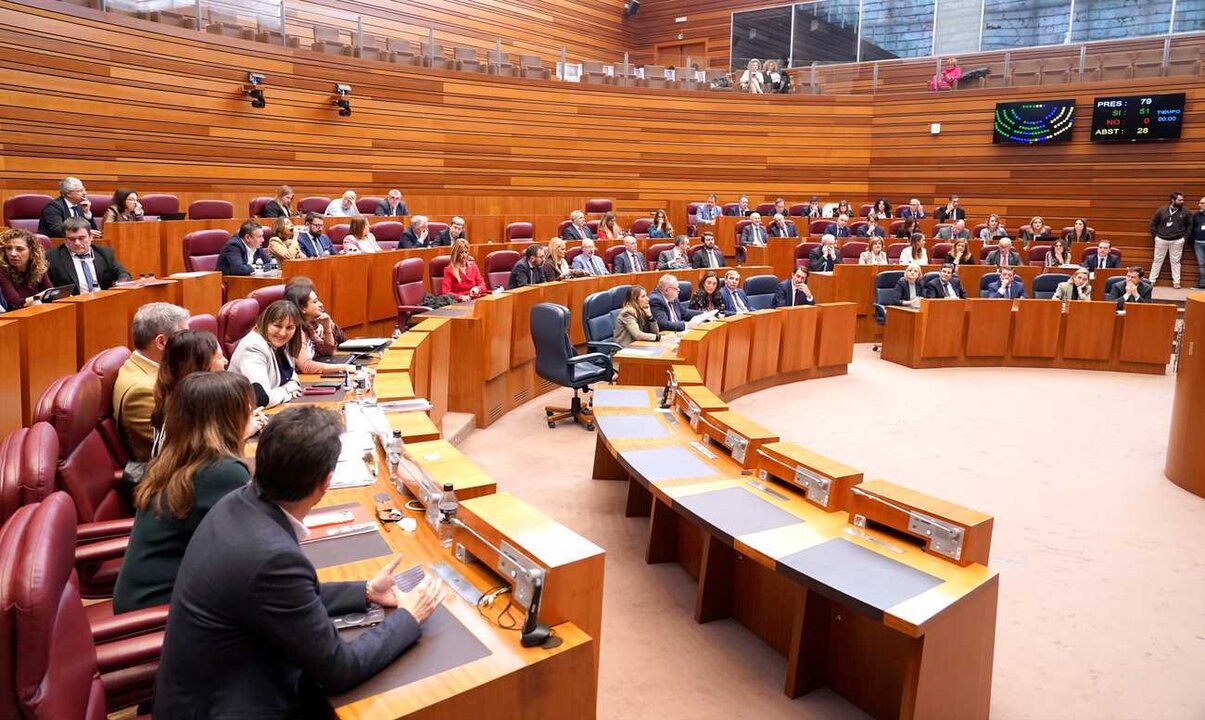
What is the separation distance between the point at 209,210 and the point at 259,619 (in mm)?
8134

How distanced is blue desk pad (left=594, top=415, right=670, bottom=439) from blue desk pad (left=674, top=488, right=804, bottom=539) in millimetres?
796

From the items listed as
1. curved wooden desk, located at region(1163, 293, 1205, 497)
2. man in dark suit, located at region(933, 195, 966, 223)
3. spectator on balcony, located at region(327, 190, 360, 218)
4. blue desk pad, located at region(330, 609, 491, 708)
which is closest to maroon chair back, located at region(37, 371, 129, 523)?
blue desk pad, located at region(330, 609, 491, 708)

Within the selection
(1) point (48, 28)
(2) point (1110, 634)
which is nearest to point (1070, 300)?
(2) point (1110, 634)

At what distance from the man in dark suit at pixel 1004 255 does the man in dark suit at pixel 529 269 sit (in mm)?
6267

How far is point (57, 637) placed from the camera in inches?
58.6

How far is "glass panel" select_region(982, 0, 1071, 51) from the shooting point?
14586 mm

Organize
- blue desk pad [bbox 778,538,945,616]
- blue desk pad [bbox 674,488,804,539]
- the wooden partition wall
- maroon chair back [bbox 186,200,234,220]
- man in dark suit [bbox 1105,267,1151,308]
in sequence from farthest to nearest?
the wooden partition wall, man in dark suit [bbox 1105,267,1151,308], maroon chair back [bbox 186,200,234,220], blue desk pad [bbox 674,488,804,539], blue desk pad [bbox 778,538,945,616]

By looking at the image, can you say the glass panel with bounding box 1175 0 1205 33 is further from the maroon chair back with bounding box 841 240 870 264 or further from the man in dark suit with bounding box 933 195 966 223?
the maroon chair back with bounding box 841 240 870 264

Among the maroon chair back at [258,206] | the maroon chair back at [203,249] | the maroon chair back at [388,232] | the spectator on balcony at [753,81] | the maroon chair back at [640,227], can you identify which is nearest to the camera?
the maroon chair back at [203,249]

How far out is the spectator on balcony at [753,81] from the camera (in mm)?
15531

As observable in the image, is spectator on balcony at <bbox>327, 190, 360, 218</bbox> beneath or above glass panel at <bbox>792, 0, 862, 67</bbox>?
beneath

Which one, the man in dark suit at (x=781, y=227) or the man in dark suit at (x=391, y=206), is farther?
the man in dark suit at (x=781, y=227)

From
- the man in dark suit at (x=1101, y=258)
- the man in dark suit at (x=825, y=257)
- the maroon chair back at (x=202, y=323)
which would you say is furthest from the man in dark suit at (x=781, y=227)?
the maroon chair back at (x=202, y=323)

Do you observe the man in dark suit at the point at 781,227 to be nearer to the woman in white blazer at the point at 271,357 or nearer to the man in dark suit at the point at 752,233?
the man in dark suit at the point at 752,233
